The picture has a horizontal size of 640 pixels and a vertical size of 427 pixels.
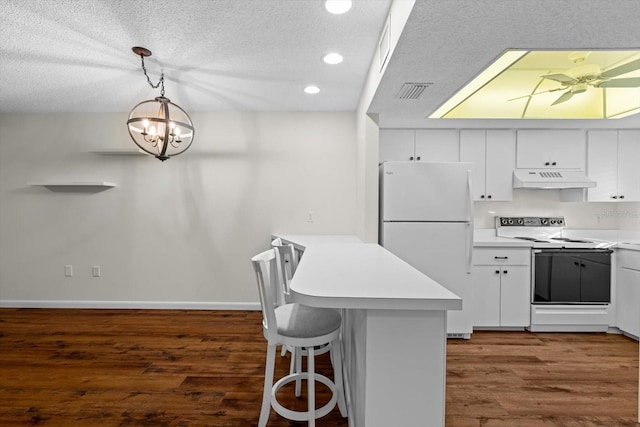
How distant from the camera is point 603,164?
3.40 m

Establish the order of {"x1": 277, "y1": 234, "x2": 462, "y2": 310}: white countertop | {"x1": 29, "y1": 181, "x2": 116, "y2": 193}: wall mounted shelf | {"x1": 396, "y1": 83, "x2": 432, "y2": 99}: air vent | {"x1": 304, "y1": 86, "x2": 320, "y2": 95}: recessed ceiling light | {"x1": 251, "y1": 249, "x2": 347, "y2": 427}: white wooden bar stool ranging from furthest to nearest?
{"x1": 29, "y1": 181, "x2": 116, "y2": 193}: wall mounted shelf → {"x1": 304, "y1": 86, "x2": 320, "y2": 95}: recessed ceiling light → {"x1": 396, "y1": 83, "x2": 432, "y2": 99}: air vent → {"x1": 251, "y1": 249, "x2": 347, "y2": 427}: white wooden bar stool → {"x1": 277, "y1": 234, "x2": 462, "y2": 310}: white countertop

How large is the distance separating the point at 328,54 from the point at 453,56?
0.93m

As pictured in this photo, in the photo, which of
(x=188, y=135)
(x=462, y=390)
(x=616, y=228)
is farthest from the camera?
(x=616, y=228)

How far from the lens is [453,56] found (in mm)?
1827

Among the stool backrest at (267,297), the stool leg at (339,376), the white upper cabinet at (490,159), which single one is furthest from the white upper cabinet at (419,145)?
the stool backrest at (267,297)

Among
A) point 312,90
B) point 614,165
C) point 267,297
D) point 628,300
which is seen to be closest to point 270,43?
point 312,90

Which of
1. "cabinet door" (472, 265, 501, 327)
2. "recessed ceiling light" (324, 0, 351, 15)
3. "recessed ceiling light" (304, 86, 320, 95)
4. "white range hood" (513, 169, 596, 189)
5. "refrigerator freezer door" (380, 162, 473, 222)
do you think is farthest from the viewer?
"white range hood" (513, 169, 596, 189)

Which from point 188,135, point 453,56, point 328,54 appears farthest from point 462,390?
point 188,135

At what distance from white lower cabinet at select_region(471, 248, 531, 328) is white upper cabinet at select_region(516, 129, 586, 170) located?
105cm

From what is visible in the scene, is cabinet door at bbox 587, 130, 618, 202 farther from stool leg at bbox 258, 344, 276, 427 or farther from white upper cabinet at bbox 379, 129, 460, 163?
stool leg at bbox 258, 344, 276, 427

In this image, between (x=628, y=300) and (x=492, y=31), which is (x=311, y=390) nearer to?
(x=492, y=31)

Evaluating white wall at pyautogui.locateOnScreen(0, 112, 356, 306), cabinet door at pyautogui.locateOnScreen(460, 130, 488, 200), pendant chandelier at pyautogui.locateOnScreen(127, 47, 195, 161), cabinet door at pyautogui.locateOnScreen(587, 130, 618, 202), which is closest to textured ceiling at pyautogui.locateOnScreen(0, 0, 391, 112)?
pendant chandelier at pyautogui.locateOnScreen(127, 47, 195, 161)

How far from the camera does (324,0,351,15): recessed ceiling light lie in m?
1.75

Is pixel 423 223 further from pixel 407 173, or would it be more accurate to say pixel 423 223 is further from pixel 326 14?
pixel 326 14
